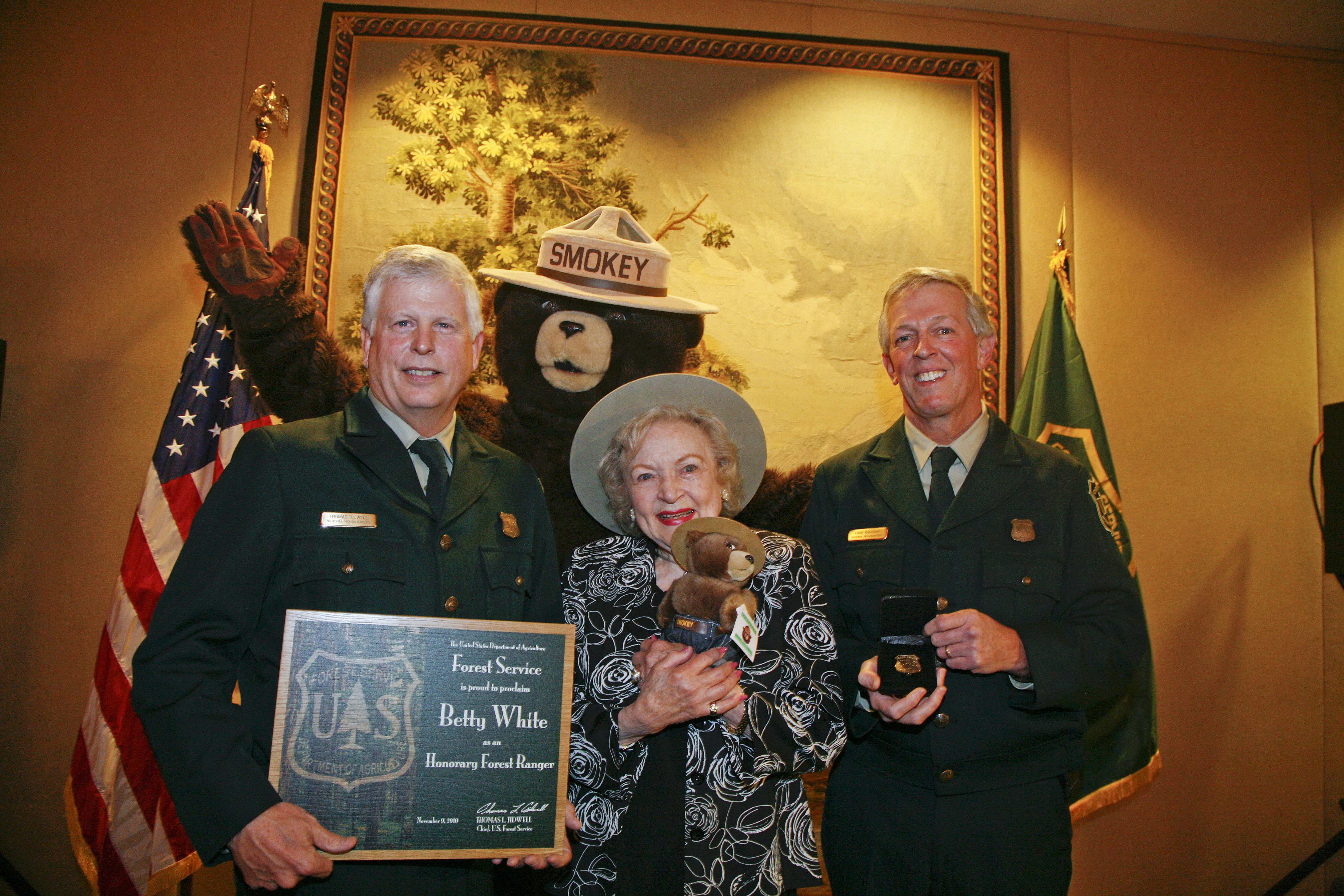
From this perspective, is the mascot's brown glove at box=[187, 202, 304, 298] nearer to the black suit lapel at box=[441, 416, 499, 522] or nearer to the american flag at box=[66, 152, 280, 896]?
the american flag at box=[66, 152, 280, 896]

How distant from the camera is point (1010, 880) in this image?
6.91 feet

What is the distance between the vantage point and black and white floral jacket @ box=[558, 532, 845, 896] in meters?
1.89

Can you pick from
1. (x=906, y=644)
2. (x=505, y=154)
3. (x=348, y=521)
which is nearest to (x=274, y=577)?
(x=348, y=521)

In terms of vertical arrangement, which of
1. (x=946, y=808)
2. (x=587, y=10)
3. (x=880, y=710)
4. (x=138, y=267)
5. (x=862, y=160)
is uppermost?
(x=587, y=10)

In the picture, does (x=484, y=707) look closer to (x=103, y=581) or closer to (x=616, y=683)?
(x=616, y=683)

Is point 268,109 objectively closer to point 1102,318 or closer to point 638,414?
point 638,414

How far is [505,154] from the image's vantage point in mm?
3742

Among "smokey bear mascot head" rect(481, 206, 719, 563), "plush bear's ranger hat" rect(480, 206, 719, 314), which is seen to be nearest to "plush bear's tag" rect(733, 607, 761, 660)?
"smokey bear mascot head" rect(481, 206, 719, 563)

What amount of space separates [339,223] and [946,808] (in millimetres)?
3374

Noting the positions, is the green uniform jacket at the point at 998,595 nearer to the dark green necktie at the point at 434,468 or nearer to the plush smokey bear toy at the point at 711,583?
the plush smokey bear toy at the point at 711,583

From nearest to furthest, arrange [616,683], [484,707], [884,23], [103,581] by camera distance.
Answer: [484,707] → [616,683] → [103,581] → [884,23]

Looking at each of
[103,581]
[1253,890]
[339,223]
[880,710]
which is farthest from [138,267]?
[1253,890]

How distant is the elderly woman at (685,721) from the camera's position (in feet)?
6.05

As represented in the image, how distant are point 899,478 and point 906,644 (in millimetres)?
646
